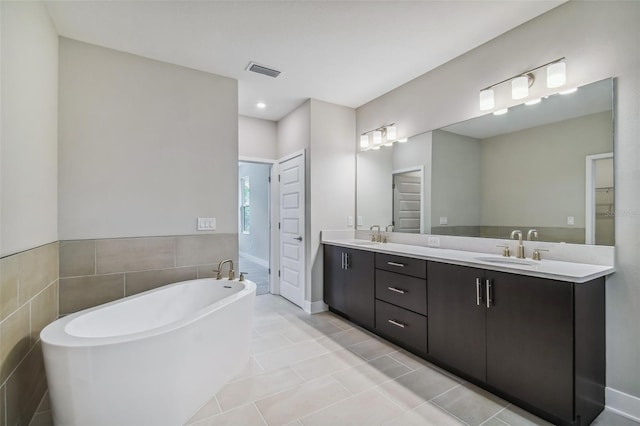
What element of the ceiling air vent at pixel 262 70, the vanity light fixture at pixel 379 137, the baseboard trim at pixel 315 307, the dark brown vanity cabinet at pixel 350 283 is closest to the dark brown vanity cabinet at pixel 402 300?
the dark brown vanity cabinet at pixel 350 283

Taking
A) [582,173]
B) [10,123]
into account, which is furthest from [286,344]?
[582,173]

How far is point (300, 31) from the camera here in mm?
2314

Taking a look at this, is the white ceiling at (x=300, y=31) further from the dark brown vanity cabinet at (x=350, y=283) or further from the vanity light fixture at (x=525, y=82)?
the dark brown vanity cabinet at (x=350, y=283)

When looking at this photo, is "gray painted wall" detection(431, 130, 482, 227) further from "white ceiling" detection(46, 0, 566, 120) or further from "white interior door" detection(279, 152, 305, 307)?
"white interior door" detection(279, 152, 305, 307)

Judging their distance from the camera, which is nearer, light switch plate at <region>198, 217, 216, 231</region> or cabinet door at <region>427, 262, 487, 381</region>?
cabinet door at <region>427, 262, 487, 381</region>

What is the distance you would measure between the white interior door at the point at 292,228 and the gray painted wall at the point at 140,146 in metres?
1.01

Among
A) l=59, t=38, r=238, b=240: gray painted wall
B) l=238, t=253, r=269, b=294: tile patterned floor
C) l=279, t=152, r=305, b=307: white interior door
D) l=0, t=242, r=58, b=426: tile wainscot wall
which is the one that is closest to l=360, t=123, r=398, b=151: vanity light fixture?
l=279, t=152, r=305, b=307: white interior door

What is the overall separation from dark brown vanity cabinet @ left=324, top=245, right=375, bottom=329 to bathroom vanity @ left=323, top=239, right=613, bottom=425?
0.29 m

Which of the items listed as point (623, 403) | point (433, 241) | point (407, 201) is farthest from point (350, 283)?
point (623, 403)

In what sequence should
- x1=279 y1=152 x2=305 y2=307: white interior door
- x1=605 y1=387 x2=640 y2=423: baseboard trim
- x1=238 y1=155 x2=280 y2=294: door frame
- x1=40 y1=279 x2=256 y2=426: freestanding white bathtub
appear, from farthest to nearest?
x1=238 y1=155 x2=280 y2=294: door frame → x1=279 y1=152 x2=305 y2=307: white interior door → x1=605 y1=387 x2=640 y2=423: baseboard trim → x1=40 y1=279 x2=256 y2=426: freestanding white bathtub

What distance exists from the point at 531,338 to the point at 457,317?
0.48 meters

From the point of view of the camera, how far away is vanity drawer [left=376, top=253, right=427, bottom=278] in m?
2.42

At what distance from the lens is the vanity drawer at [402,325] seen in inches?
95.3

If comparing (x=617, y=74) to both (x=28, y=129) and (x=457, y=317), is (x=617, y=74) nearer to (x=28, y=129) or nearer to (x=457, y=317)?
(x=457, y=317)
